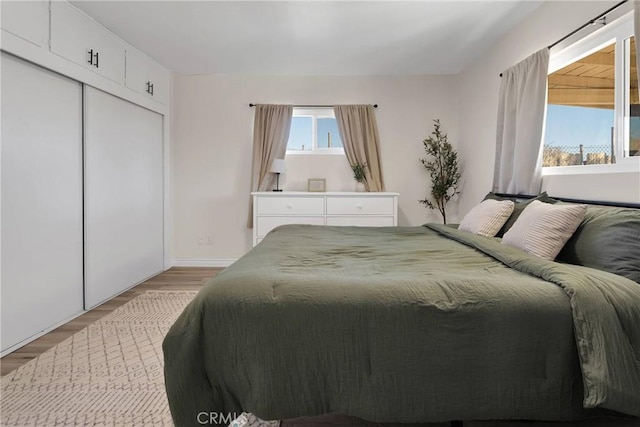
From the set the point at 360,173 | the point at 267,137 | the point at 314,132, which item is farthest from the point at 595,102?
the point at 267,137

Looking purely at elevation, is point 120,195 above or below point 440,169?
below

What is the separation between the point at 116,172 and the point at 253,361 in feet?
9.90

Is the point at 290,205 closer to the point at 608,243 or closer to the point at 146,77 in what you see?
the point at 146,77

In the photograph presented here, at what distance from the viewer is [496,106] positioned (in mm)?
3807

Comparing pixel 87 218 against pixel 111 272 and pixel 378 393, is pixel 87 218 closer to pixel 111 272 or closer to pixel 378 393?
pixel 111 272

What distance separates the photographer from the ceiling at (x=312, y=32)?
120 inches

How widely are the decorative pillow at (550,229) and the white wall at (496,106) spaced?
1.61ft

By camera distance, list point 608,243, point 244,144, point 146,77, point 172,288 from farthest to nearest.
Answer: point 244,144 < point 146,77 < point 172,288 < point 608,243

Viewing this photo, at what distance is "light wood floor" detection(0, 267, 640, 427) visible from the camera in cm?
155

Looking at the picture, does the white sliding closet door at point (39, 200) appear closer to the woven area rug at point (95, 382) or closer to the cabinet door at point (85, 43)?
the cabinet door at point (85, 43)

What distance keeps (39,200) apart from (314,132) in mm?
3145

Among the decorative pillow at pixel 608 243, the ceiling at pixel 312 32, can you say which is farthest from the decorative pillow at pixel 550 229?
the ceiling at pixel 312 32

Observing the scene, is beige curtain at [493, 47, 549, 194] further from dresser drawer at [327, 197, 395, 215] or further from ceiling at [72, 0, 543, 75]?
dresser drawer at [327, 197, 395, 215]

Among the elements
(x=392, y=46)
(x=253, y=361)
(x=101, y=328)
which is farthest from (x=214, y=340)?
(x=392, y=46)
